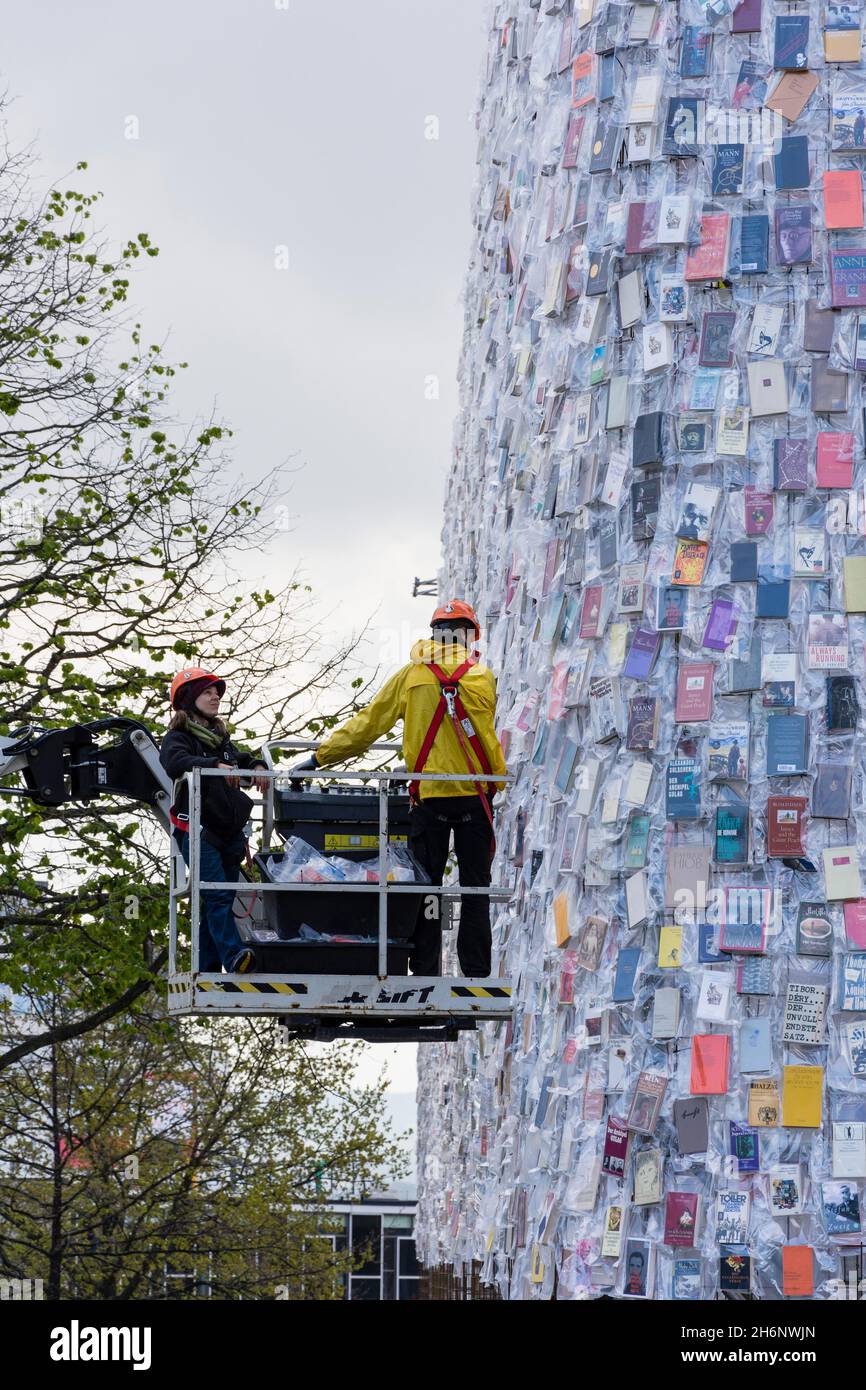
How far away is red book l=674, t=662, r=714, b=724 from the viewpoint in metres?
11.3

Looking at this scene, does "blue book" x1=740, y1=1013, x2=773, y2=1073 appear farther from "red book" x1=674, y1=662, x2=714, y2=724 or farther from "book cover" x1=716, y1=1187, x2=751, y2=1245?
"red book" x1=674, y1=662, x2=714, y2=724

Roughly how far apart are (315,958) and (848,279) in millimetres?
5002

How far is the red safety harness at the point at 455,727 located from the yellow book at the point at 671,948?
1.39 meters

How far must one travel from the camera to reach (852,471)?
11.3 metres

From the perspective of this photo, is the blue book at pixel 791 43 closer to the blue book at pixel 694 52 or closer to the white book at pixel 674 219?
the blue book at pixel 694 52

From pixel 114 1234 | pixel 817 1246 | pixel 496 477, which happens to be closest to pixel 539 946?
pixel 817 1246

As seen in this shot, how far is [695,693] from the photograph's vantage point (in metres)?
11.3

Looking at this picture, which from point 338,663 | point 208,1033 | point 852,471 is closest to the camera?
point 852,471

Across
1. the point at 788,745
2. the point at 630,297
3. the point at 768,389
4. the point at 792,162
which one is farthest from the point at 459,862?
the point at 792,162

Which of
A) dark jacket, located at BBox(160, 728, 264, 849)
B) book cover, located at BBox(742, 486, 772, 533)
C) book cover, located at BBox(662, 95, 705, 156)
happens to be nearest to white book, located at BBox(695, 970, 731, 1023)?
book cover, located at BBox(742, 486, 772, 533)

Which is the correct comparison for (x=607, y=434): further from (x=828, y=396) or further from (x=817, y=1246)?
(x=817, y=1246)

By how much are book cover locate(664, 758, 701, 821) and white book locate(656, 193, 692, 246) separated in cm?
313
